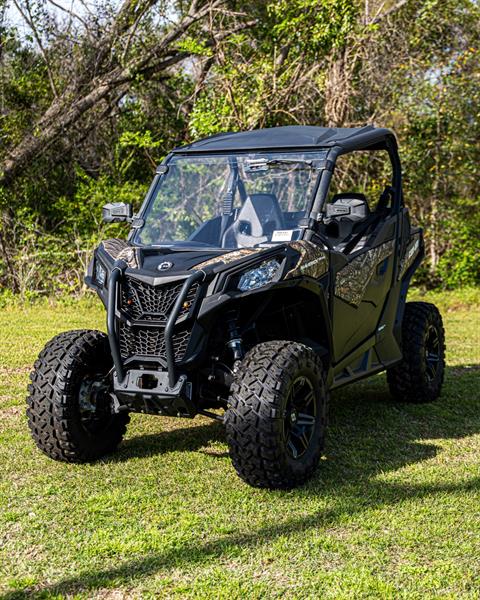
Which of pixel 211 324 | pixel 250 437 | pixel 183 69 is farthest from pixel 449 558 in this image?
pixel 183 69

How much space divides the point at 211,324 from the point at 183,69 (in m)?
11.8

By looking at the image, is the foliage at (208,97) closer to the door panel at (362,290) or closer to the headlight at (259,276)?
the door panel at (362,290)

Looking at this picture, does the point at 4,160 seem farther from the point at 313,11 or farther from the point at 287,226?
the point at 287,226

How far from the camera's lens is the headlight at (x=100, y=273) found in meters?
5.35

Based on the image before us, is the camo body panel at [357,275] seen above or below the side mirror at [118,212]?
below

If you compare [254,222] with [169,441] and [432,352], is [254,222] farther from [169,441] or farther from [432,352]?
[432,352]

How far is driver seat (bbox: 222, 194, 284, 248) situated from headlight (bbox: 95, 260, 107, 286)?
2.54ft

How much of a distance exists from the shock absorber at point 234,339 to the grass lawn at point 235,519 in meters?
0.68

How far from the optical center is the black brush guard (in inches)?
194

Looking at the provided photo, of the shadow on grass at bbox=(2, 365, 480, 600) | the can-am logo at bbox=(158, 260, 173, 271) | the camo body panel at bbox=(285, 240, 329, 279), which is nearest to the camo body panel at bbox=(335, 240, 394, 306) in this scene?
the camo body panel at bbox=(285, 240, 329, 279)

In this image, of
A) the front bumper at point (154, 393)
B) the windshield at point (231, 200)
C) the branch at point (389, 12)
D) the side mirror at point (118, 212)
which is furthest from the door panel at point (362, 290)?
the branch at point (389, 12)

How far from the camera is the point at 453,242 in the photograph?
15.9 m

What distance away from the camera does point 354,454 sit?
5758 mm

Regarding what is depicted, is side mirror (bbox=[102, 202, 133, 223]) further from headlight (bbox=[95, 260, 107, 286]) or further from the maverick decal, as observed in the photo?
the maverick decal
